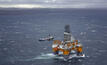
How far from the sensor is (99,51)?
104m

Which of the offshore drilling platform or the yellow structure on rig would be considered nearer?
the yellow structure on rig

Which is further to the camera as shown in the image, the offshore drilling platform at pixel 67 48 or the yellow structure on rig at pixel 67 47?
the offshore drilling platform at pixel 67 48

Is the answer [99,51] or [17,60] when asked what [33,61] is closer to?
[17,60]

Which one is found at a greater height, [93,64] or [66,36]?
[66,36]

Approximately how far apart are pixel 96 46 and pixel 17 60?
A: 48204 mm

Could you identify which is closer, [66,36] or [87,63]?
[87,63]

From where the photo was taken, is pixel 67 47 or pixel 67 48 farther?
pixel 67 47

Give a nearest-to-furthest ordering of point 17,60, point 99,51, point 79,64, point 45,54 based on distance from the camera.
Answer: point 79,64, point 17,60, point 45,54, point 99,51

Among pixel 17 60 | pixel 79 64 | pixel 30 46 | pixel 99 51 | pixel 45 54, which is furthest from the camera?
pixel 30 46

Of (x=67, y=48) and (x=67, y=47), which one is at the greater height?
(x=67, y=47)

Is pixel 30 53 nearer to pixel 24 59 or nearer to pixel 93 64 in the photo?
pixel 24 59

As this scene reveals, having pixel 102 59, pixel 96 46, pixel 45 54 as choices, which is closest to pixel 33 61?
pixel 45 54

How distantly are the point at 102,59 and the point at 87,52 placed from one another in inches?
468

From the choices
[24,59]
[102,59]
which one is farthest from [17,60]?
[102,59]
